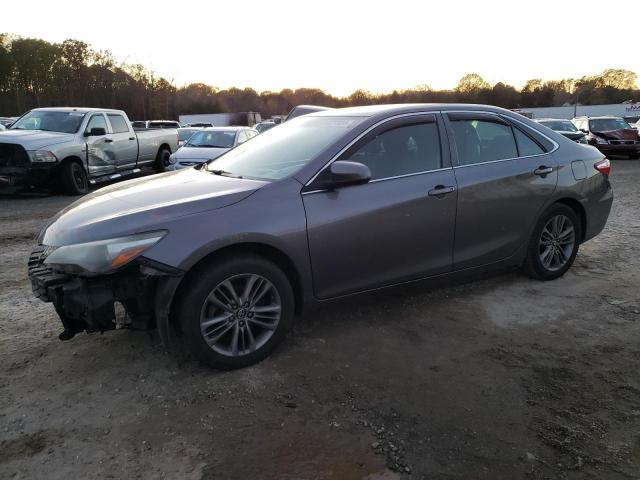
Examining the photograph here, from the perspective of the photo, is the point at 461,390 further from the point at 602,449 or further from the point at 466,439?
the point at 602,449

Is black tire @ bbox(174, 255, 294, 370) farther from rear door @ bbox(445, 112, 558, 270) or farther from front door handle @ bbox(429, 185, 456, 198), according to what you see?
rear door @ bbox(445, 112, 558, 270)

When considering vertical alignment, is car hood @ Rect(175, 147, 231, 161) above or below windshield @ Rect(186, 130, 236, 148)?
below

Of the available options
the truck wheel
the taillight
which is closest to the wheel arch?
the taillight

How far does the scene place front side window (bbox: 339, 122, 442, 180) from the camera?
3.86m

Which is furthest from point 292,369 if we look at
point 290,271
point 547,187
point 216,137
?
point 216,137

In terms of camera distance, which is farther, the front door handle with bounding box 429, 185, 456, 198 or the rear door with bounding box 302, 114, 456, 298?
the front door handle with bounding box 429, 185, 456, 198

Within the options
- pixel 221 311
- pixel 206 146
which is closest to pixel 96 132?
pixel 206 146

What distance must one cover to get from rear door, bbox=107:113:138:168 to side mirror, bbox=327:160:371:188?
1000 cm

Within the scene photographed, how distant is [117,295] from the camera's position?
3.05 m

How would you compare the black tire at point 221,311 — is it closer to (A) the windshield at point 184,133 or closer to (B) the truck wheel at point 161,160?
(B) the truck wheel at point 161,160

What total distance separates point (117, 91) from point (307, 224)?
54032 millimetres

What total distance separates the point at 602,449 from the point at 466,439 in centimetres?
67

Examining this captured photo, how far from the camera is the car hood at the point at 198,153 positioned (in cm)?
1159

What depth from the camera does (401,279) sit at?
3939 mm
